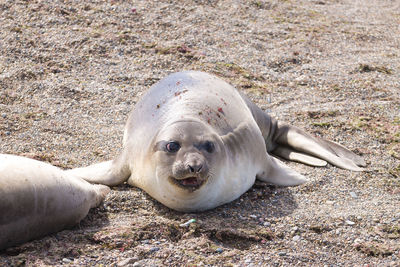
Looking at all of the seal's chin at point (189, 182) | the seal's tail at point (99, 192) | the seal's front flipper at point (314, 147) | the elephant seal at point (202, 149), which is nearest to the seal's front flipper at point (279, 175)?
the elephant seal at point (202, 149)

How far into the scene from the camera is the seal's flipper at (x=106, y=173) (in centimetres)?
447

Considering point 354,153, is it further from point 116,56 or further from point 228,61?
point 116,56

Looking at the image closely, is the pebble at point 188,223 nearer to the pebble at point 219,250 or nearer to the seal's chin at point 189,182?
the seal's chin at point 189,182

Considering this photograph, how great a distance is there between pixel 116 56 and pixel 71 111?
1.27m

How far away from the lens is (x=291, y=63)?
22.9 ft

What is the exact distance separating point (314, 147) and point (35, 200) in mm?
2462

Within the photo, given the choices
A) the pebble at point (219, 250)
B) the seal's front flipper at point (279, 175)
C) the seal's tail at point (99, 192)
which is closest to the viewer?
the pebble at point (219, 250)

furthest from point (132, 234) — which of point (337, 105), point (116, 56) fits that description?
point (116, 56)

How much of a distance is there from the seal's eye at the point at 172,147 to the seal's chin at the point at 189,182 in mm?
184

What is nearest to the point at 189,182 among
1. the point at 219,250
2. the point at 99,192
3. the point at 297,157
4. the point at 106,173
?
the point at 219,250

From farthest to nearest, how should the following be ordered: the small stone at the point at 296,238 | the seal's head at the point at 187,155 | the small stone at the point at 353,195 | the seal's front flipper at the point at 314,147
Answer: the seal's front flipper at the point at 314,147 → the small stone at the point at 353,195 → the seal's head at the point at 187,155 → the small stone at the point at 296,238

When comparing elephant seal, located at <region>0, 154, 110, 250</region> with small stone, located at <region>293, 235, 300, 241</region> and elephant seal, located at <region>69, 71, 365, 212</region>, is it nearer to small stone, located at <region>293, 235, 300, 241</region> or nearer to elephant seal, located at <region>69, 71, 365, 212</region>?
elephant seal, located at <region>69, 71, 365, 212</region>

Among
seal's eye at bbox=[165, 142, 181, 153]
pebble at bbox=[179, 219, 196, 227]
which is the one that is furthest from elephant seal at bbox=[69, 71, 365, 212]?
pebble at bbox=[179, 219, 196, 227]

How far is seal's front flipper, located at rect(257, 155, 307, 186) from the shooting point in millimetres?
4602
